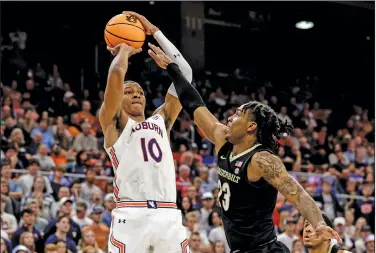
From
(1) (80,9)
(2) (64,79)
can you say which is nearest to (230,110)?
(2) (64,79)

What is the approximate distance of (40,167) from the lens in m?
14.7

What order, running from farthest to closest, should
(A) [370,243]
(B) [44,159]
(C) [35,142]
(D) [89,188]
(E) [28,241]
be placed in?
1. (C) [35,142]
2. (B) [44,159]
3. (A) [370,243]
4. (D) [89,188]
5. (E) [28,241]

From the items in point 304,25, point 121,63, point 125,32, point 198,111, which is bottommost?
point 198,111

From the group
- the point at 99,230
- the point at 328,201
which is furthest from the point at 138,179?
the point at 328,201

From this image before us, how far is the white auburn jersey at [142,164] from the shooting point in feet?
23.5

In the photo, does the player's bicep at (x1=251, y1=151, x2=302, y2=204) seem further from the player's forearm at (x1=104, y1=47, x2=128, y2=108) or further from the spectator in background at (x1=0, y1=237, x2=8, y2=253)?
the spectator in background at (x1=0, y1=237, x2=8, y2=253)

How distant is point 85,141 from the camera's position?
16.8m

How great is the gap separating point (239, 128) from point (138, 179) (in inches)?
42.7

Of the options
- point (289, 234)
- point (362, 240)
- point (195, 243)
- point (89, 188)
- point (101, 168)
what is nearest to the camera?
point (195, 243)

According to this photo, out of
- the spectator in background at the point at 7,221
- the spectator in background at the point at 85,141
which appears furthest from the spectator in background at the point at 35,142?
the spectator in background at the point at 7,221

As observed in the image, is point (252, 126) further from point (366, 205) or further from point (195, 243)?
point (366, 205)

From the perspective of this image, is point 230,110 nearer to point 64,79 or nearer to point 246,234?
point 64,79

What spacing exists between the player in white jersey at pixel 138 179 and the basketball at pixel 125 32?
71mm

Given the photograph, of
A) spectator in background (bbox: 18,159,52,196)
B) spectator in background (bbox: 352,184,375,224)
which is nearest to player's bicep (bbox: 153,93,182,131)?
spectator in background (bbox: 18,159,52,196)
